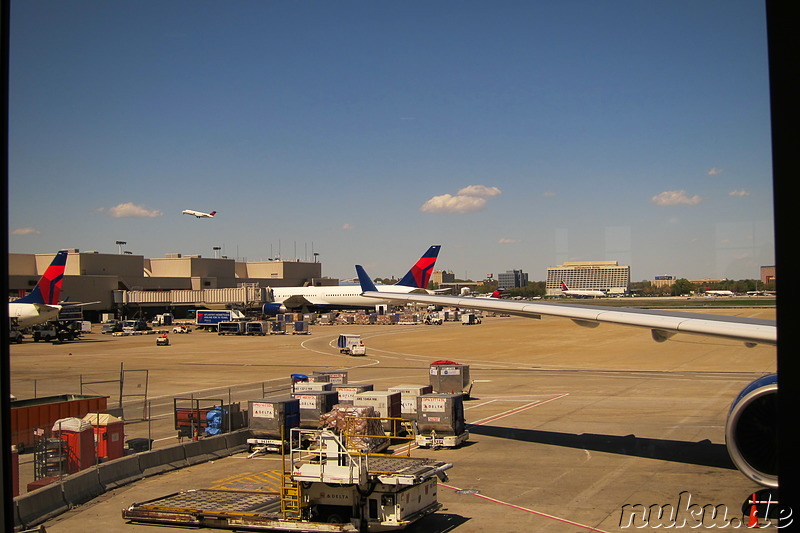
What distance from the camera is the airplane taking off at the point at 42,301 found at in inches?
1991

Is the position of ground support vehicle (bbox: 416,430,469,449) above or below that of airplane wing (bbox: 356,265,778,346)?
below

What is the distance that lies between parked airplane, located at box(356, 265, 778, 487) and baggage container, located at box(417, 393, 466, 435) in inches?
133

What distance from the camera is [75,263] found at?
6912 cm

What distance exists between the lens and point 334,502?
11984mm

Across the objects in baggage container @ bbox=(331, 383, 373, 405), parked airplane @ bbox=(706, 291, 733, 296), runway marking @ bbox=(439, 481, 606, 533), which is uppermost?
parked airplane @ bbox=(706, 291, 733, 296)

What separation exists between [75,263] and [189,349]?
19.5 m

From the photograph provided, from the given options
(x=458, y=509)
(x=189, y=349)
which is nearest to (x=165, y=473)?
(x=458, y=509)

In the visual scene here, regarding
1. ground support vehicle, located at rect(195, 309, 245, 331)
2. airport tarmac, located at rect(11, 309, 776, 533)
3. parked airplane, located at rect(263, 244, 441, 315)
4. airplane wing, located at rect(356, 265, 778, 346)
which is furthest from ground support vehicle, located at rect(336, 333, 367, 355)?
parked airplane, located at rect(263, 244, 441, 315)

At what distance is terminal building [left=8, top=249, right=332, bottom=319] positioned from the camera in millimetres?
73125

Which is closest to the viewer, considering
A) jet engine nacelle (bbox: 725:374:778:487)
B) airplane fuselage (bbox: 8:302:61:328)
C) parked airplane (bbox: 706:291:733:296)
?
parked airplane (bbox: 706:291:733:296)

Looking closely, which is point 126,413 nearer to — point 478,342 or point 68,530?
point 68,530

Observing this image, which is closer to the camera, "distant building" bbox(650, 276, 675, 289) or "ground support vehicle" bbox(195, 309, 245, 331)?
"distant building" bbox(650, 276, 675, 289)

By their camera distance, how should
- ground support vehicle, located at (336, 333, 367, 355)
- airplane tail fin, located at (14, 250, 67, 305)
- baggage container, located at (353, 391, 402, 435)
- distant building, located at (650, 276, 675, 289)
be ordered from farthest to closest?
ground support vehicle, located at (336, 333, 367, 355)
airplane tail fin, located at (14, 250, 67, 305)
baggage container, located at (353, 391, 402, 435)
distant building, located at (650, 276, 675, 289)

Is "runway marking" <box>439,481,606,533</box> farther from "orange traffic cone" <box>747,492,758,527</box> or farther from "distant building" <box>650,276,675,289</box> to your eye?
"distant building" <box>650,276,675,289</box>
